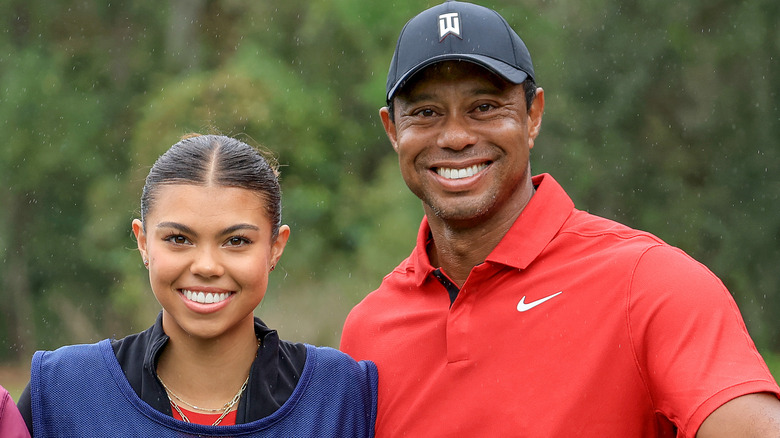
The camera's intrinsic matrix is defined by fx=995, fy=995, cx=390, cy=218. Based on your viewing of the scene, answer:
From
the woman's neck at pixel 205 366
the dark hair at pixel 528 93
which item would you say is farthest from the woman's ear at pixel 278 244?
the dark hair at pixel 528 93

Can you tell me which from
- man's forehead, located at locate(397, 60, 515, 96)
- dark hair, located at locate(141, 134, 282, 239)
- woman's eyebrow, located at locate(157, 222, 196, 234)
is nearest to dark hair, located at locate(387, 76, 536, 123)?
man's forehead, located at locate(397, 60, 515, 96)

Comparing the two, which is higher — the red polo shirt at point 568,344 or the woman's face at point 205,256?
the woman's face at point 205,256

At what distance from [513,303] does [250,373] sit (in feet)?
2.75

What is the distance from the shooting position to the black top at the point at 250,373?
295 centimetres

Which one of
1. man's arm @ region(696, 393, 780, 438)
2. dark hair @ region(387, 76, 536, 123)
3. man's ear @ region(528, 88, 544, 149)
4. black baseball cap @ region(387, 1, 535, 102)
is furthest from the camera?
man's ear @ region(528, 88, 544, 149)

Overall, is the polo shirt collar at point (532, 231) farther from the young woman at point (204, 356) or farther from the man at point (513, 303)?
the young woman at point (204, 356)

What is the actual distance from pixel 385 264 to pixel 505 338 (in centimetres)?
1217

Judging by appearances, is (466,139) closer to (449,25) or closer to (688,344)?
(449,25)

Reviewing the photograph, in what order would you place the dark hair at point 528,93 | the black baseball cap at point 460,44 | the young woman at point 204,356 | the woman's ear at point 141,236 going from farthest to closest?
the dark hair at point 528,93, the black baseball cap at point 460,44, the woman's ear at point 141,236, the young woman at point 204,356

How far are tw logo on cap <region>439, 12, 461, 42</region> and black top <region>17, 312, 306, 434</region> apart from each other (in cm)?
114

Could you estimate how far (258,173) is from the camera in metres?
3.17

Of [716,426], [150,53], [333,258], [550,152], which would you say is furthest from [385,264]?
[716,426]

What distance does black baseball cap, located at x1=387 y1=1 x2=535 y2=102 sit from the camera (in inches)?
128

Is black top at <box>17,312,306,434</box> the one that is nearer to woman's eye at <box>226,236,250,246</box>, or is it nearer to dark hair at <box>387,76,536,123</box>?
woman's eye at <box>226,236,250,246</box>
